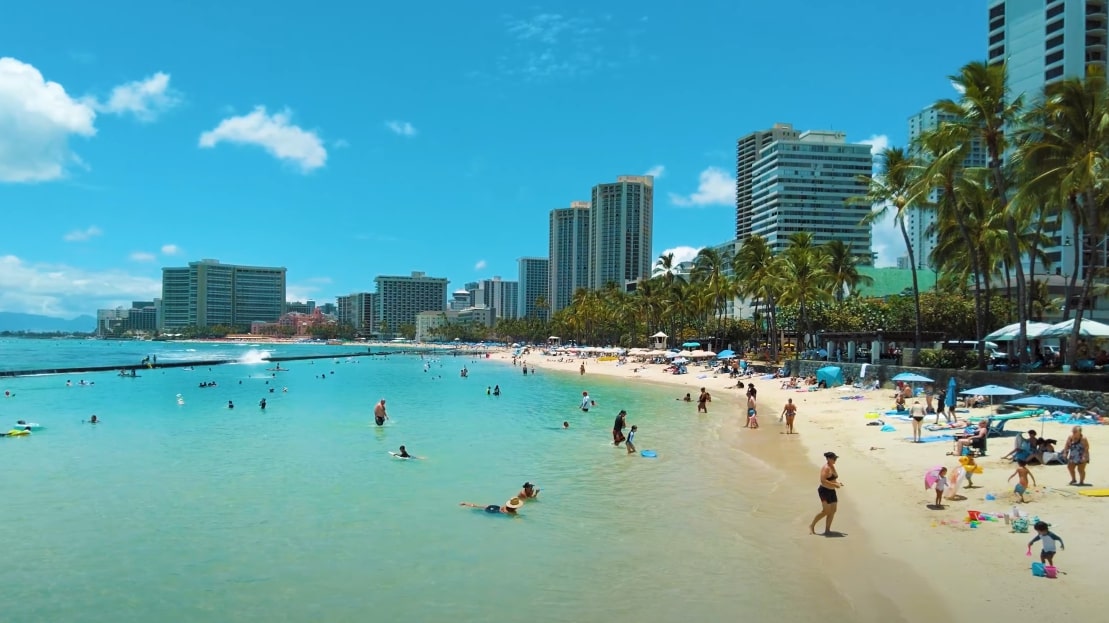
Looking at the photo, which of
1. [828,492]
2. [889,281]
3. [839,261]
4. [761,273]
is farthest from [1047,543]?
[889,281]

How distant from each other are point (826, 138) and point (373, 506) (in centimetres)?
14560

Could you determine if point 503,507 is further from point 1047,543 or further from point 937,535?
point 1047,543

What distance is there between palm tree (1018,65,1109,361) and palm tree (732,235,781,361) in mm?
27015

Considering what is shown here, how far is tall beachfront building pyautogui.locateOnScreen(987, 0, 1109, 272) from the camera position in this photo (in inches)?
2808

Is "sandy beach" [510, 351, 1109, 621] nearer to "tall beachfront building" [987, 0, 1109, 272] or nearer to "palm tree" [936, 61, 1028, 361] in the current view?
"palm tree" [936, 61, 1028, 361]

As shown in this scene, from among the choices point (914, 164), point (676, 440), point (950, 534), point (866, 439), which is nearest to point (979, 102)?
point (914, 164)

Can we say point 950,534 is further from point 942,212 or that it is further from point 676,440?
point 942,212

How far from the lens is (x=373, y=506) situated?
15000 mm

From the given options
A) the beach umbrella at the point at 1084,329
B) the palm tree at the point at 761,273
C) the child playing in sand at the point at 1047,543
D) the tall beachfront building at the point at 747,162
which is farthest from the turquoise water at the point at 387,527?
the tall beachfront building at the point at 747,162

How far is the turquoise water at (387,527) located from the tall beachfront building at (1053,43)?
67.2 m

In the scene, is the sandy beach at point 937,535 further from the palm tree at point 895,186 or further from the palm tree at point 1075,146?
the palm tree at point 895,186

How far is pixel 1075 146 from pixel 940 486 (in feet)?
56.2

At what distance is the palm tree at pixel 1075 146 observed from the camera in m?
22.5

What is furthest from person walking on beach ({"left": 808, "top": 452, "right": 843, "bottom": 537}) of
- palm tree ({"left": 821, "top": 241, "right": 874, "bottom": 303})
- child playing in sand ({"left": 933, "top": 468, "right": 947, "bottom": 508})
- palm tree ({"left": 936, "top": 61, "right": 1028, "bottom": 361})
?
palm tree ({"left": 821, "top": 241, "right": 874, "bottom": 303})
